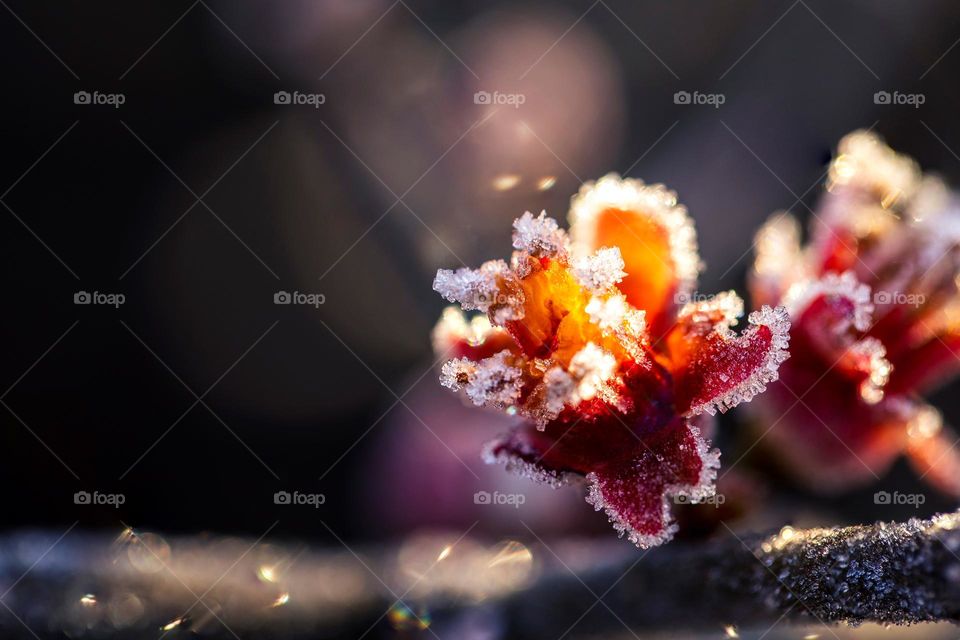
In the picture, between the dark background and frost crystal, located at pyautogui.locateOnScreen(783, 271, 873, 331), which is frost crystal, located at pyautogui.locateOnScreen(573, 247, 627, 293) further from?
the dark background

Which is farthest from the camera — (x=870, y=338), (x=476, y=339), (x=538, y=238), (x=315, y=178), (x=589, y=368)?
(x=315, y=178)

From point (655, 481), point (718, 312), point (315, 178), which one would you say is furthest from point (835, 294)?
point (315, 178)

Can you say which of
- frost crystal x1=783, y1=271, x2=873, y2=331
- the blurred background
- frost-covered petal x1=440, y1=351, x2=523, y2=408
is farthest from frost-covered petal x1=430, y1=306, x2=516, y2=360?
the blurred background

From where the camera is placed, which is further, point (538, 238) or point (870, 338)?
point (870, 338)

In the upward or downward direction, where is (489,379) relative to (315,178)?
downward

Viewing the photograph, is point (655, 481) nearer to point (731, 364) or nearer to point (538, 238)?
point (731, 364)
